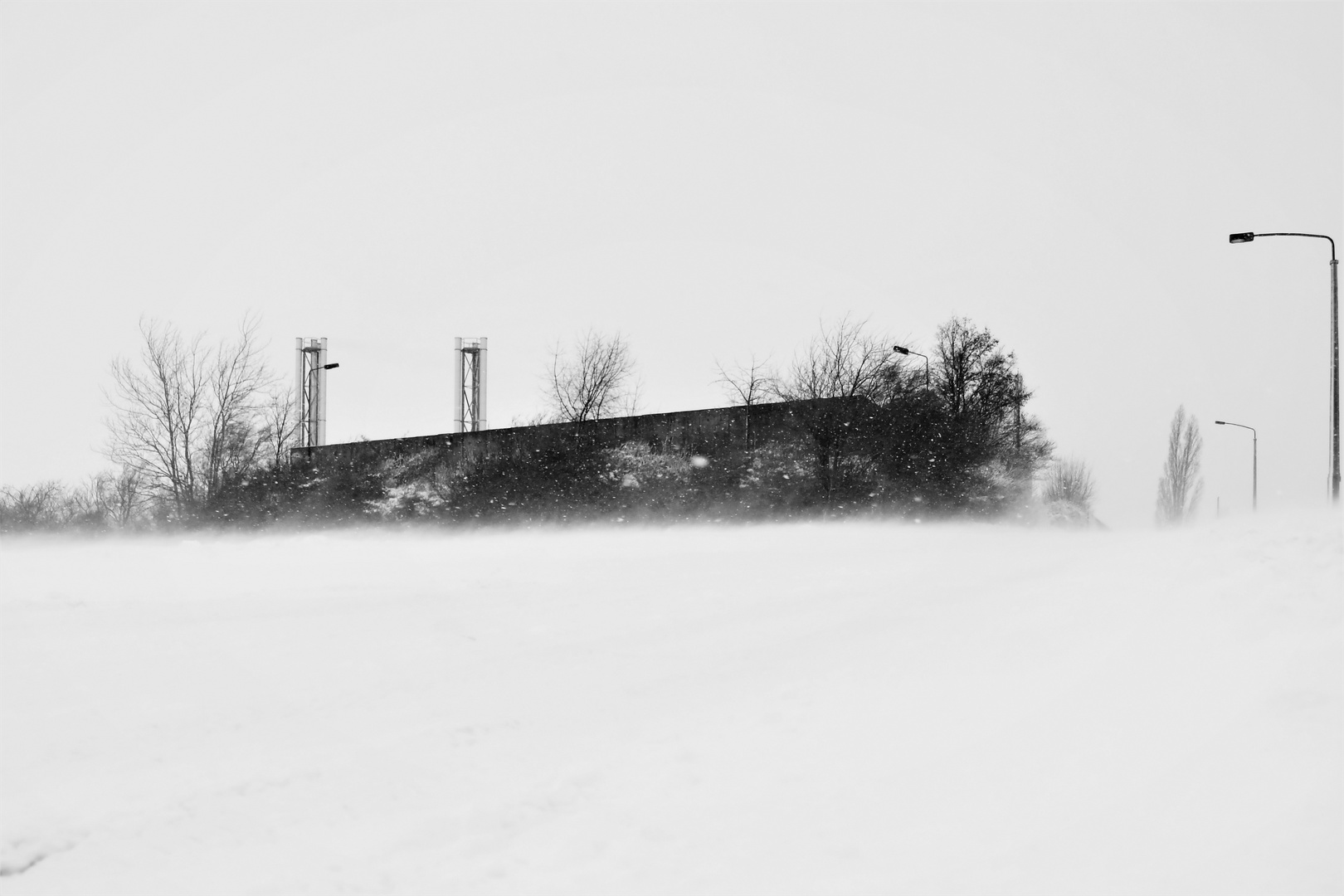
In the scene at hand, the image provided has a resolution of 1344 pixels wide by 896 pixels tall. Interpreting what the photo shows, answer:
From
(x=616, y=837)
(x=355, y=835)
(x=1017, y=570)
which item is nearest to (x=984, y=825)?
(x=616, y=837)

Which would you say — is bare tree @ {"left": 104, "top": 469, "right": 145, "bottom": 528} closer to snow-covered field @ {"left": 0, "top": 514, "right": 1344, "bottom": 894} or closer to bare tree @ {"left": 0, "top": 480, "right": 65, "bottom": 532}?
bare tree @ {"left": 0, "top": 480, "right": 65, "bottom": 532}

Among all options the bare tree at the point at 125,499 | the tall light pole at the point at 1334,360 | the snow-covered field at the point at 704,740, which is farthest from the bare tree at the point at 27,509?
the tall light pole at the point at 1334,360

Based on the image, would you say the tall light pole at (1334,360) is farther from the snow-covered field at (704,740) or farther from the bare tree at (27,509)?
the bare tree at (27,509)

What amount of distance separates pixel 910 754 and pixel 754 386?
104ft

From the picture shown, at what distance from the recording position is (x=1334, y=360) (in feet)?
62.7

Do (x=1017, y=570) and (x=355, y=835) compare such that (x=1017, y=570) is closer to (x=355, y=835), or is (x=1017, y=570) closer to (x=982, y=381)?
(x=355, y=835)

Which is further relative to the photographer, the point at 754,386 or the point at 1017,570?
the point at 754,386

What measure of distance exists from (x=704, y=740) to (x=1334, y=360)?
1960 centimetres

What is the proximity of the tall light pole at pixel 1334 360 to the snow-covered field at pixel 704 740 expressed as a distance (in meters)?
10.6

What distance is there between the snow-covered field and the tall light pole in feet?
34.6

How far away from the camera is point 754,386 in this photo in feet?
120

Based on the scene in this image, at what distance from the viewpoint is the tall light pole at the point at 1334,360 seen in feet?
60.2

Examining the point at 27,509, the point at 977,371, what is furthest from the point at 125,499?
the point at 977,371

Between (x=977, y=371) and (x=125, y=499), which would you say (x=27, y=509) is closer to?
(x=125, y=499)
